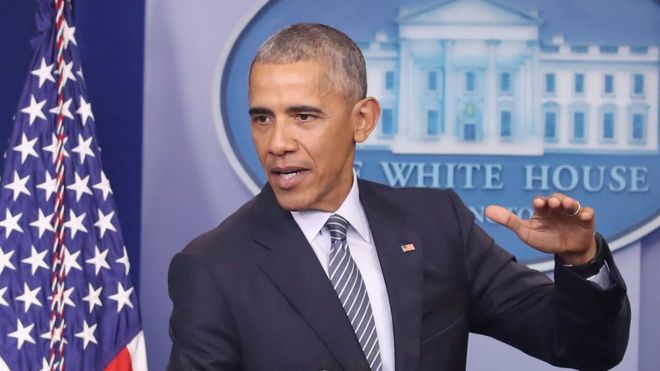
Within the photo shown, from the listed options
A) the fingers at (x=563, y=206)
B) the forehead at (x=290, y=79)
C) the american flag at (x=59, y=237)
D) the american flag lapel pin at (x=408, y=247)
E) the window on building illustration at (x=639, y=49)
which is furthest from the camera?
the window on building illustration at (x=639, y=49)

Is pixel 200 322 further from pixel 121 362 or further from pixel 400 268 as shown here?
pixel 121 362

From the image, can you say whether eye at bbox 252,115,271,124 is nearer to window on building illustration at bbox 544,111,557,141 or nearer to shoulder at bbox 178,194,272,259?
shoulder at bbox 178,194,272,259

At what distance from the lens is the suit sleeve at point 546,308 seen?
1.93 meters

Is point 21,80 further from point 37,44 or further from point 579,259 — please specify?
point 579,259

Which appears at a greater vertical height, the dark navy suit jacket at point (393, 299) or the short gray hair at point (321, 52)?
the short gray hair at point (321, 52)

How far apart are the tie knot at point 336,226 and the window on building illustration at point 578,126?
69.0 inches

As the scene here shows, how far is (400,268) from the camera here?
6.53ft

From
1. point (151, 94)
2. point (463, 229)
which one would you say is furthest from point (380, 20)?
point (463, 229)

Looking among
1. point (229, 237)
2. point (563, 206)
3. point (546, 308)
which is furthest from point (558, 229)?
point (229, 237)

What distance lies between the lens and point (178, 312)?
1.90m

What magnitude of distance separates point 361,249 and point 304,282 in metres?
0.17

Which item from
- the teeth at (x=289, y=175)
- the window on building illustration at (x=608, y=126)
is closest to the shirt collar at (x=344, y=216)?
the teeth at (x=289, y=175)

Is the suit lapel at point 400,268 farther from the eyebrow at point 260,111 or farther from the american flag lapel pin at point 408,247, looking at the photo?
the eyebrow at point 260,111

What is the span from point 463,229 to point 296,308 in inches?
17.2
